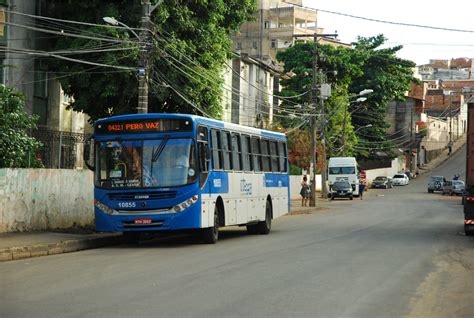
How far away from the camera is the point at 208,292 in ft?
39.1

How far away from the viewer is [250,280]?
1342cm

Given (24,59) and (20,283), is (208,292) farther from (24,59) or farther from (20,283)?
(24,59)

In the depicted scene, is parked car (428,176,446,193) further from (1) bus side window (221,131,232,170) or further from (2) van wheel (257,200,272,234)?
(1) bus side window (221,131,232,170)

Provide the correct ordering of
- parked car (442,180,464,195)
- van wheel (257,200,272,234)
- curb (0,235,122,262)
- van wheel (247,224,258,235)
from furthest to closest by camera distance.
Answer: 1. parked car (442,180,464,195)
2. van wheel (247,224,258,235)
3. van wheel (257,200,272,234)
4. curb (0,235,122,262)

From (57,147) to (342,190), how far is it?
42351mm

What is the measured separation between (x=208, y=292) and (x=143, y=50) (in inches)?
592

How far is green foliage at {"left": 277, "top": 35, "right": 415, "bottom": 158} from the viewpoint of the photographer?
78812mm

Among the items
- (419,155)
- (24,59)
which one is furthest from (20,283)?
(419,155)

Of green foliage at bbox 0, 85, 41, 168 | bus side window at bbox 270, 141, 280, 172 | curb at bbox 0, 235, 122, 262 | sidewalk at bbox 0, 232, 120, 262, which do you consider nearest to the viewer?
curb at bbox 0, 235, 122, 262

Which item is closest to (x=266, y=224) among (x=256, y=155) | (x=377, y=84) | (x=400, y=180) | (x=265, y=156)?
(x=265, y=156)

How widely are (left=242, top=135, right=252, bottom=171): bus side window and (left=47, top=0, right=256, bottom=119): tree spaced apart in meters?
7.92

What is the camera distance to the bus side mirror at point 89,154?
818 inches

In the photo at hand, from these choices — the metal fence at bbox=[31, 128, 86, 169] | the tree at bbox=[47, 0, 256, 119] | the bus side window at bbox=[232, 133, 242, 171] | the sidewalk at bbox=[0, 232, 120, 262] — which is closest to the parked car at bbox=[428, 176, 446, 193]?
the tree at bbox=[47, 0, 256, 119]

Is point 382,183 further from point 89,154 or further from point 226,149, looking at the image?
point 89,154
